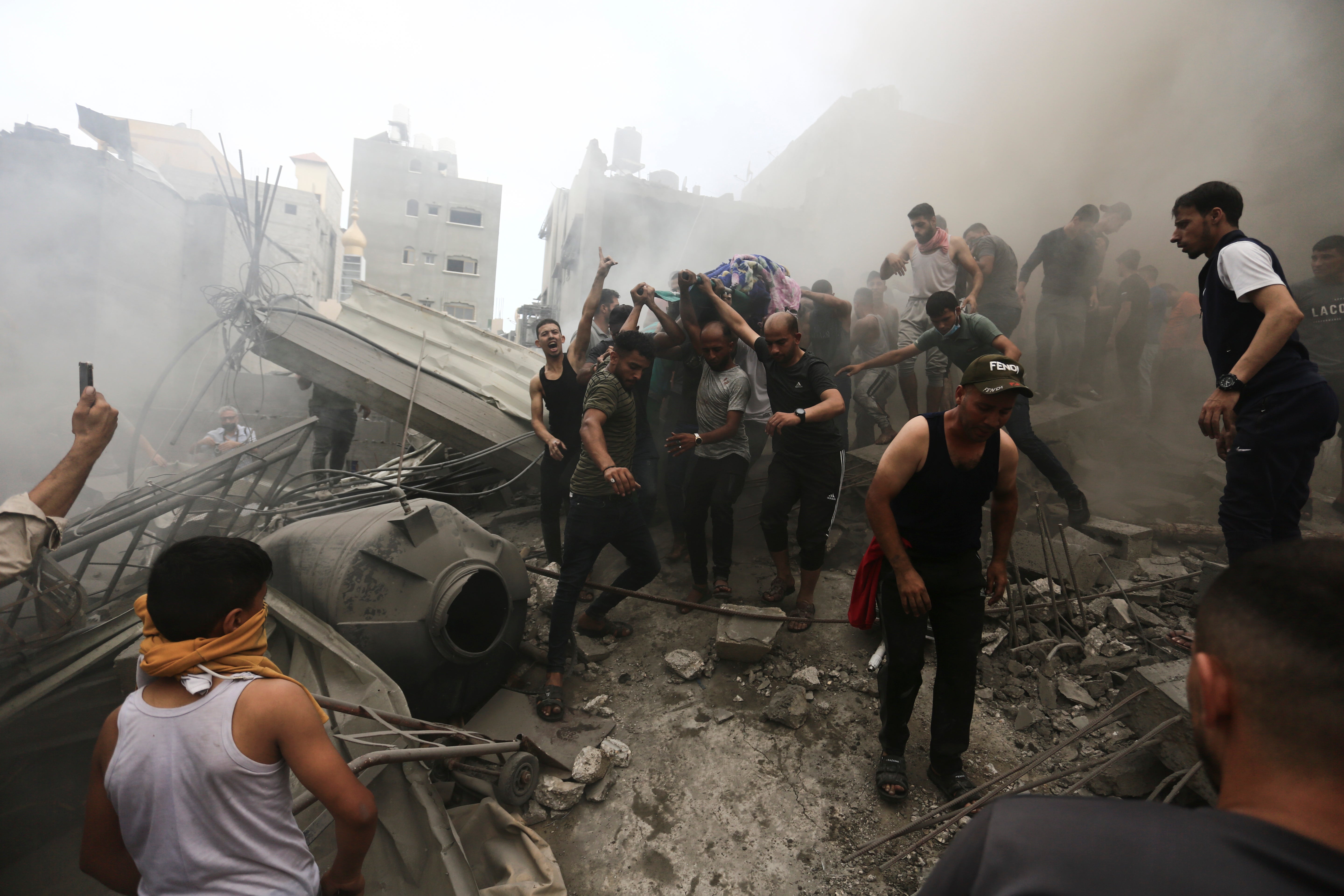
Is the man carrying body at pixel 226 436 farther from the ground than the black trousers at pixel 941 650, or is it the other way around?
the black trousers at pixel 941 650

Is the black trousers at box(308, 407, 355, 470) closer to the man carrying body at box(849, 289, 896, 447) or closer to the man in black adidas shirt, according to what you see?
the man carrying body at box(849, 289, 896, 447)

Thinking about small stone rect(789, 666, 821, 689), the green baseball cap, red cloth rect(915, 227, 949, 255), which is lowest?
small stone rect(789, 666, 821, 689)

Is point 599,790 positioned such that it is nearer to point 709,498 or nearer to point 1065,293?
point 709,498

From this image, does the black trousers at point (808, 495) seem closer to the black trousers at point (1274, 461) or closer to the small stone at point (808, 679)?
the small stone at point (808, 679)

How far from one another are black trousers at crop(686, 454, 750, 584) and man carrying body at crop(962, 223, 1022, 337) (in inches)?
121

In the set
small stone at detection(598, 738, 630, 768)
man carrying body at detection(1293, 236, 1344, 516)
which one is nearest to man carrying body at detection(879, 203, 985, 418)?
man carrying body at detection(1293, 236, 1344, 516)

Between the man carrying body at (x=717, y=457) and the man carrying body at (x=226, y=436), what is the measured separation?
681 centimetres

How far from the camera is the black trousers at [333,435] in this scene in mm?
6336

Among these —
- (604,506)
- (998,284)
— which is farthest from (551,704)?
(998,284)

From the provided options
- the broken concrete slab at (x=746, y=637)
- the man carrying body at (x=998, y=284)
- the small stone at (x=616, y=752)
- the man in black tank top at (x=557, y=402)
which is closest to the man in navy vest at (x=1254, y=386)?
the broken concrete slab at (x=746, y=637)

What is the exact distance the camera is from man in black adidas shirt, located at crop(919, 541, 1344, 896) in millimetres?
535

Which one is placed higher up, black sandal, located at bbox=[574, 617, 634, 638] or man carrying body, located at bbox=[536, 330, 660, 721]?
man carrying body, located at bbox=[536, 330, 660, 721]

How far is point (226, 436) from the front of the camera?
25.4 feet

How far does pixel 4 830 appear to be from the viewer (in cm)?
230
